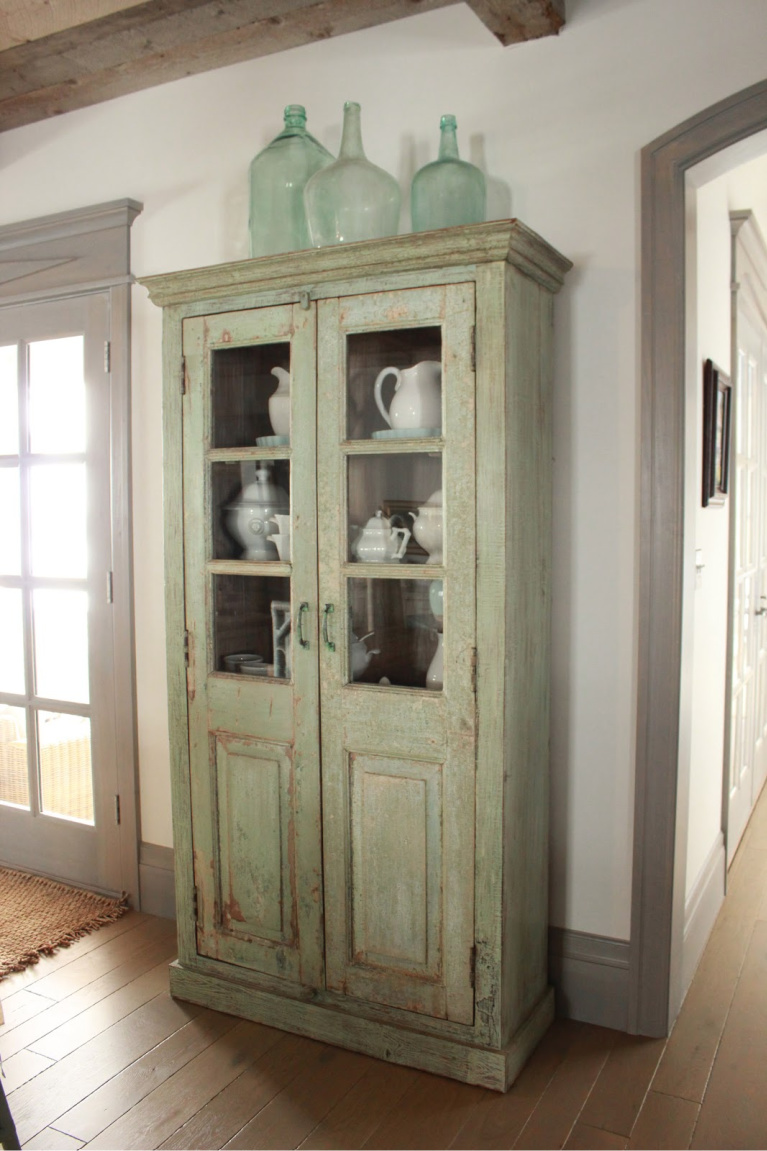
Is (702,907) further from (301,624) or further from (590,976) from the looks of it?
(301,624)

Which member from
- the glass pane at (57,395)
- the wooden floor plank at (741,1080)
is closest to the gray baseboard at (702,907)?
the wooden floor plank at (741,1080)

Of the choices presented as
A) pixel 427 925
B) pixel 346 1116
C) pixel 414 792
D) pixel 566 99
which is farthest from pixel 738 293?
pixel 346 1116

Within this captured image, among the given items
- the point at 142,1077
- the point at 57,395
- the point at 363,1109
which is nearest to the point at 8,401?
the point at 57,395

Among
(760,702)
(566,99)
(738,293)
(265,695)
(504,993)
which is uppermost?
(566,99)

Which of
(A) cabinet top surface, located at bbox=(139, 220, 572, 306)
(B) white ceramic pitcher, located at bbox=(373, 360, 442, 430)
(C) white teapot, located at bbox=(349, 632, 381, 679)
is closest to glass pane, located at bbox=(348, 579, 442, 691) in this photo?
(C) white teapot, located at bbox=(349, 632, 381, 679)

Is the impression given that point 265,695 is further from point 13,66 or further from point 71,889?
point 13,66

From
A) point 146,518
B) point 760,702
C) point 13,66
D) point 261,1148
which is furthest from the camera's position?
point 760,702

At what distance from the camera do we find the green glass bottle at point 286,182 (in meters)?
2.46

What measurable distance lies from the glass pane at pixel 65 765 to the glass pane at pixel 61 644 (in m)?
0.10

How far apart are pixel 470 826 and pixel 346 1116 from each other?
677mm

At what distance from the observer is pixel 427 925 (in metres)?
2.17

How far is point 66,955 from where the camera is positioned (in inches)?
109

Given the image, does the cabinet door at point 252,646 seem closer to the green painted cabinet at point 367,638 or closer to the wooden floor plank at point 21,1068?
the green painted cabinet at point 367,638

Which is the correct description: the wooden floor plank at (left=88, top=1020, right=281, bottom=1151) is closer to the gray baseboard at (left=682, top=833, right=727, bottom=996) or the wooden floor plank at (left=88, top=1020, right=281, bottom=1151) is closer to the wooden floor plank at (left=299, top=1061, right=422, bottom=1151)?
the wooden floor plank at (left=299, top=1061, right=422, bottom=1151)
